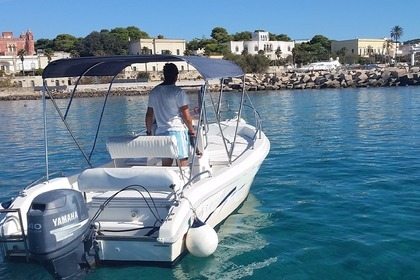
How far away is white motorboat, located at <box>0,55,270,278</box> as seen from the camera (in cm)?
463

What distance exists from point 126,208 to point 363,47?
442 ft

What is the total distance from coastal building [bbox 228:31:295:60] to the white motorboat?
111 m

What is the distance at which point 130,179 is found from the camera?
5.88 metres

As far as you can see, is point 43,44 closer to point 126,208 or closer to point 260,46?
point 260,46

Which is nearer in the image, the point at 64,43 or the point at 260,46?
the point at 64,43

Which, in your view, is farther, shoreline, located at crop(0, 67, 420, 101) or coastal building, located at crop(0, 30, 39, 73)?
coastal building, located at crop(0, 30, 39, 73)

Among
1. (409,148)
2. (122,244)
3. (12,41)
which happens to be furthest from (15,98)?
(122,244)

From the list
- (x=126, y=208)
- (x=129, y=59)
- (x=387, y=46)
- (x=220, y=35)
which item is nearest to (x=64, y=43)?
(x=220, y=35)

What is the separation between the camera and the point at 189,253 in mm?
5613

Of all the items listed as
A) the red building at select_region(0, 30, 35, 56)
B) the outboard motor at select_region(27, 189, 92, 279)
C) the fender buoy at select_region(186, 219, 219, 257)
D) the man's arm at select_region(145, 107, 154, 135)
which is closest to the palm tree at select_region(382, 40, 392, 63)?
the red building at select_region(0, 30, 35, 56)

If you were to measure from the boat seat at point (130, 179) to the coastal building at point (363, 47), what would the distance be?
128m

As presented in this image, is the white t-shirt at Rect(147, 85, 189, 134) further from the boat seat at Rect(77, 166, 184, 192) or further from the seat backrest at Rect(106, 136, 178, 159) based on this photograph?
the boat seat at Rect(77, 166, 184, 192)

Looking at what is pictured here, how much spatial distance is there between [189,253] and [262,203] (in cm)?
297

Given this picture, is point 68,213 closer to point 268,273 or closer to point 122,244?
point 122,244
